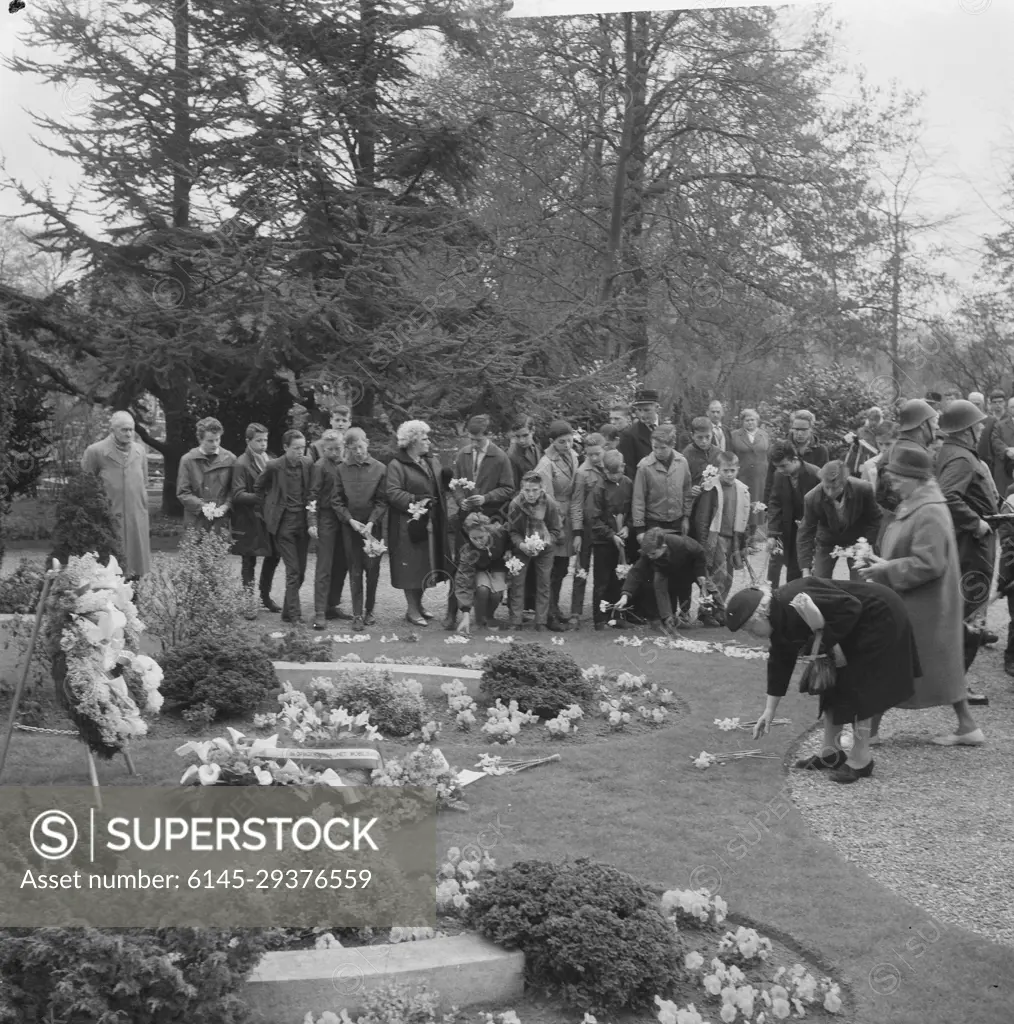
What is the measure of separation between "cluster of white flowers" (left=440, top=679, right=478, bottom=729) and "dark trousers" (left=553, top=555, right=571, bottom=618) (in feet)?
9.81

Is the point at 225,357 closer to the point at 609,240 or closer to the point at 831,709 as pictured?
the point at 609,240

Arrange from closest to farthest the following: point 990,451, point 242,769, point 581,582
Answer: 1. point 242,769
2. point 581,582
3. point 990,451

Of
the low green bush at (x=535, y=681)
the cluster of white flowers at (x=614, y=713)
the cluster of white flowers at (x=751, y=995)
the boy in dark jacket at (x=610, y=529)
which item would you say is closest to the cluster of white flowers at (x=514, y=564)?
the boy in dark jacket at (x=610, y=529)

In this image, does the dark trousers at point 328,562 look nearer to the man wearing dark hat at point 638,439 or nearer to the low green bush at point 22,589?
the man wearing dark hat at point 638,439

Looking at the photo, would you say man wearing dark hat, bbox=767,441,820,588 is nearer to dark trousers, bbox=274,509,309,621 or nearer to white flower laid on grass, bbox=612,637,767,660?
white flower laid on grass, bbox=612,637,767,660

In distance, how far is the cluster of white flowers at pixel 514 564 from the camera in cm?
1134

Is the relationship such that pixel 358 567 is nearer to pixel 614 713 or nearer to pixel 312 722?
pixel 614 713

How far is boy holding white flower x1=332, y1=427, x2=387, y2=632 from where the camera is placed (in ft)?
37.9

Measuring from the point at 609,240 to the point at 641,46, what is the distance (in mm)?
3237

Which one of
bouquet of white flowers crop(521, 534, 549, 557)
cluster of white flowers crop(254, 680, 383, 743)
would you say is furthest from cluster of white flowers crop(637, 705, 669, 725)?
bouquet of white flowers crop(521, 534, 549, 557)

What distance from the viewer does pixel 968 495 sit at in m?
8.88

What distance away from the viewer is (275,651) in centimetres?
916

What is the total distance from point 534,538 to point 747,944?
6.90 m

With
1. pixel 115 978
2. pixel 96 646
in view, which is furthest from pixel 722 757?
pixel 115 978
